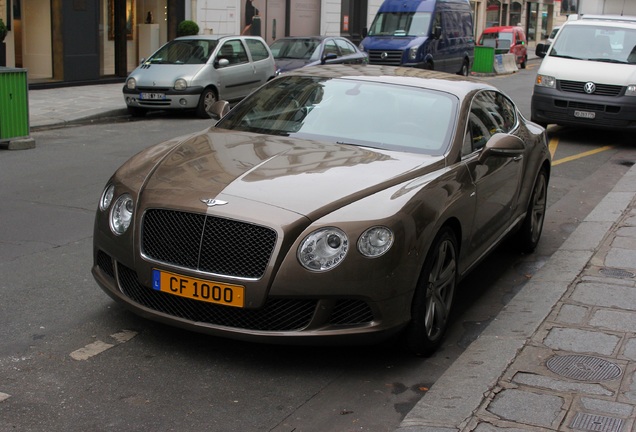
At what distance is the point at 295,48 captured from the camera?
2134cm

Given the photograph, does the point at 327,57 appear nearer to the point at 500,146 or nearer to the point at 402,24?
the point at 402,24

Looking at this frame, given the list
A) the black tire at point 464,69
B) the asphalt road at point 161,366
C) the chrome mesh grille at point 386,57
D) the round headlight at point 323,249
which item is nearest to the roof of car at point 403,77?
the asphalt road at point 161,366

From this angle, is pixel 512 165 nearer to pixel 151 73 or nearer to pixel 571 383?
pixel 571 383

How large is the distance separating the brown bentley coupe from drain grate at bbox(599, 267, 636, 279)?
42.8 inches

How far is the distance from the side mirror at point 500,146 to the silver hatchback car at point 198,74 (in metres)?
10.5

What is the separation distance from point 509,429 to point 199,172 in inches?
86.7

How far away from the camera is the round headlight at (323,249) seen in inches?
181

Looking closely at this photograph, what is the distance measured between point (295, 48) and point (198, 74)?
16.3ft

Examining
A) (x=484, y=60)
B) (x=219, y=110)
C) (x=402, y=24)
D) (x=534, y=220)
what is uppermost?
(x=402, y=24)

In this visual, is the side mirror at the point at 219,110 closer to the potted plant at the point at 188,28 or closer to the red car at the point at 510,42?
the potted plant at the point at 188,28

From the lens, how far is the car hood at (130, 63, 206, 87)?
1664cm

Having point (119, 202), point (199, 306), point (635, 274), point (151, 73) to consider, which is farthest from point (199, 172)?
point (151, 73)

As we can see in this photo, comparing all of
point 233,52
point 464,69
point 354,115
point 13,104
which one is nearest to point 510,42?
point 464,69

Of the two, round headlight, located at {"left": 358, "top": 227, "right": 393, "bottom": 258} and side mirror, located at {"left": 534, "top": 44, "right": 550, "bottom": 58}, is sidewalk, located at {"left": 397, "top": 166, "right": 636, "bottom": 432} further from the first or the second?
side mirror, located at {"left": 534, "top": 44, "right": 550, "bottom": 58}
